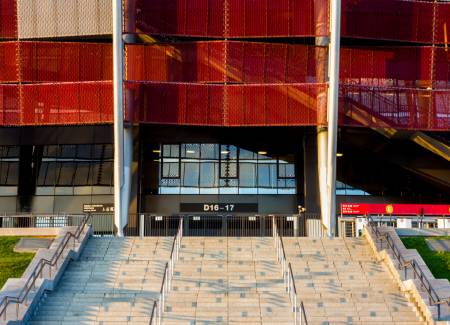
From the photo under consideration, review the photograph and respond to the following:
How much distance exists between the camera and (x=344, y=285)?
30.8 meters

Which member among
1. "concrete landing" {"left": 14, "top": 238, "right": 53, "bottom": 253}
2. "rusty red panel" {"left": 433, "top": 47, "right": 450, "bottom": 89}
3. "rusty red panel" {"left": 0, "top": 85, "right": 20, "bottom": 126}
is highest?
"rusty red panel" {"left": 433, "top": 47, "right": 450, "bottom": 89}

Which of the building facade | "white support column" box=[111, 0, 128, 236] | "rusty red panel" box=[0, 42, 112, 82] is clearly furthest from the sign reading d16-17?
"rusty red panel" box=[0, 42, 112, 82]

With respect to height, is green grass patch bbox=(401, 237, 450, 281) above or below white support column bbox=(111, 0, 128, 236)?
below

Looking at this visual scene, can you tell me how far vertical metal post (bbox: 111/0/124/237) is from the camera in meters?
43.3

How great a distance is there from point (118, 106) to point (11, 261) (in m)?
12.1

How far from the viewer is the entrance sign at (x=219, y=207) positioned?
50594 mm

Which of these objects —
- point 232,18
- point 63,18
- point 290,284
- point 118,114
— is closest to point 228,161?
point 232,18

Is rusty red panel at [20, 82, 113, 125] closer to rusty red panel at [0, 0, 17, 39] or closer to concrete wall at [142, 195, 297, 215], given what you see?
rusty red panel at [0, 0, 17, 39]

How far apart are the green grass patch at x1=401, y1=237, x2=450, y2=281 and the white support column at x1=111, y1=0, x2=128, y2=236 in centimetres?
1313

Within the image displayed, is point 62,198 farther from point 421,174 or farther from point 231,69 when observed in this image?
point 421,174

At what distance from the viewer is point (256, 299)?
29000 millimetres

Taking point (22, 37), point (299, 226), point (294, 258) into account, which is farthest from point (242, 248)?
point (22, 37)

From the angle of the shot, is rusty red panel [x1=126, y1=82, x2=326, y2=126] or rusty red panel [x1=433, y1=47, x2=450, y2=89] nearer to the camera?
rusty red panel [x1=126, y1=82, x2=326, y2=126]

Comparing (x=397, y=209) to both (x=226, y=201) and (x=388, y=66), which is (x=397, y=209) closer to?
(x=388, y=66)
